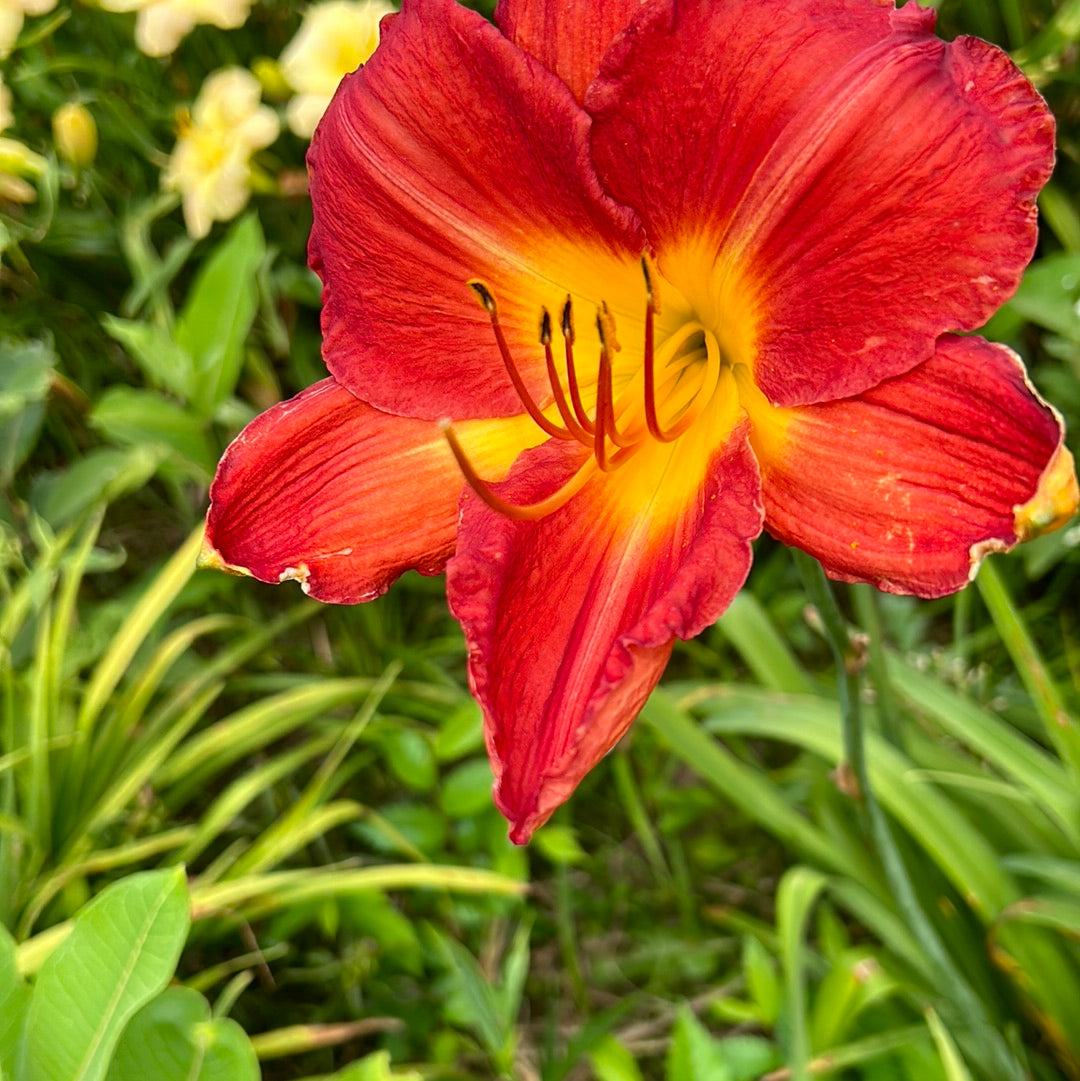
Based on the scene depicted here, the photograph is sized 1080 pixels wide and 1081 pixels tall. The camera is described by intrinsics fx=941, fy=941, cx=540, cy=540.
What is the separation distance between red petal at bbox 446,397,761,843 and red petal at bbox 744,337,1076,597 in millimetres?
41

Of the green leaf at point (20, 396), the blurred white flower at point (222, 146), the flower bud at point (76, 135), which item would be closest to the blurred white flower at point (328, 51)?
the blurred white flower at point (222, 146)

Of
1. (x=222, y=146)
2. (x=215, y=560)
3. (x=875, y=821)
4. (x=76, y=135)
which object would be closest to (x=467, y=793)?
(x=875, y=821)

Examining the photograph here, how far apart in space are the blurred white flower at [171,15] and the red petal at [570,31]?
38.6 inches

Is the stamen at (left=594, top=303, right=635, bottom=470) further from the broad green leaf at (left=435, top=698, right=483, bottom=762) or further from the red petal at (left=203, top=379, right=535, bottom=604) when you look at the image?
the broad green leaf at (left=435, top=698, right=483, bottom=762)

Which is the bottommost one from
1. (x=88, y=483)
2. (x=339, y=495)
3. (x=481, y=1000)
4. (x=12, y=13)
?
(x=481, y=1000)

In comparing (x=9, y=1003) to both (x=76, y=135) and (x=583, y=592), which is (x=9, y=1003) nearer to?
(x=583, y=592)

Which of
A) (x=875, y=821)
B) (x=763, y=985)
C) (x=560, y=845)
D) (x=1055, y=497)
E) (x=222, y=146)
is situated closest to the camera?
(x=1055, y=497)

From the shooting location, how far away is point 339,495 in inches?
26.0

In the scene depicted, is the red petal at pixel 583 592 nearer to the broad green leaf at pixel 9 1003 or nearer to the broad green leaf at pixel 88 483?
the broad green leaf at pixel 9 1003

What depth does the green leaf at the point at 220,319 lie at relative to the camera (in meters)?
1.28

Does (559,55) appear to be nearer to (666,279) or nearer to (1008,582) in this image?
(666,279)

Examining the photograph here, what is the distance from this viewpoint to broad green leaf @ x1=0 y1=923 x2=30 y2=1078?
0.61 metres

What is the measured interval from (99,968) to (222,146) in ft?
3.85

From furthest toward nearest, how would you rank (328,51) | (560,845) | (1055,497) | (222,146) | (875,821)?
(222,146) → (328,51) → (560,845) → (875,821) → (1055,497)
